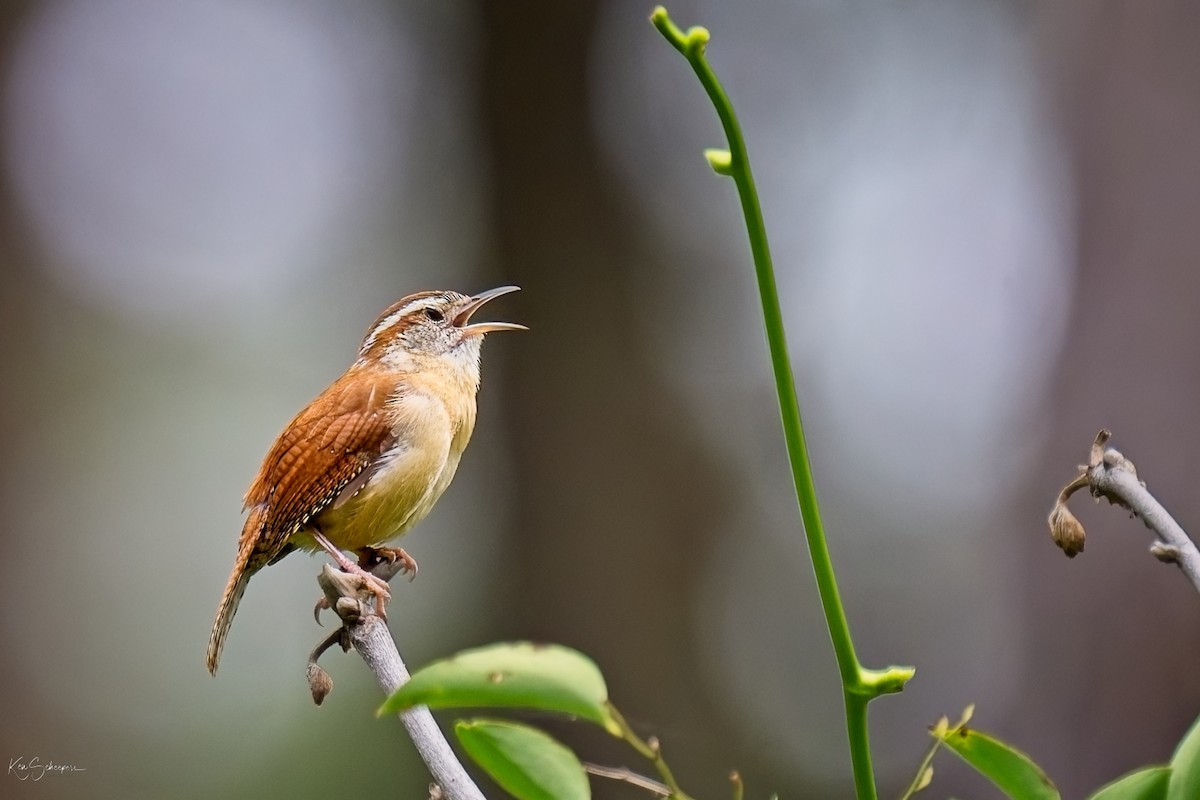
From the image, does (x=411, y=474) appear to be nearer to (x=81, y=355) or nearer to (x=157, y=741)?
(x=157, y=741)

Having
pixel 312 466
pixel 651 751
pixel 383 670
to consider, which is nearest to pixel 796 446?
pixel 651 751

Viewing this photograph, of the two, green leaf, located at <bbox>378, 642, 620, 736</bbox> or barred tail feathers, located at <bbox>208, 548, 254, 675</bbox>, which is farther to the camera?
barred tail feathers, located at <bbox>208, 548, 254, 675</bbox>

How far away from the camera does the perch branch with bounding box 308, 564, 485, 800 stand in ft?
2.43

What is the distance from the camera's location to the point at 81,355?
6.27m

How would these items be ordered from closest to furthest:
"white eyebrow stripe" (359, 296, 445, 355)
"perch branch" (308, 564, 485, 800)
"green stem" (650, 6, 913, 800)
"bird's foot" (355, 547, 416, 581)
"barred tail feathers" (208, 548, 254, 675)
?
1. "green stem" (650, 6, 913, 800)
2. "perch branch" (308, 564, 485, 800)
3. "barred tail feathers" (208, 548, 254, 675)
4. "bird's foot" (355, 547, 416, 581)
5. "white eyebrow stripe" (359, 296, 445, 355)

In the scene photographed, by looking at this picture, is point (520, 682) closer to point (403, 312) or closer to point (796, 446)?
point (796, 446)

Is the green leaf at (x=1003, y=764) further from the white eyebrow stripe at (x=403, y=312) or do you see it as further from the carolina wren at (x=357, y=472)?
the white eyebrow stripe at (x=403, y=312)

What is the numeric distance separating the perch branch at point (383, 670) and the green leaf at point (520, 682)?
0.28 feet

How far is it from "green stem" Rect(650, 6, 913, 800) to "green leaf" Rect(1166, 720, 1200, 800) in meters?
0.16

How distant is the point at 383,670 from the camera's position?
0.92m

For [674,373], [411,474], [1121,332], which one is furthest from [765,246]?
[674,373]

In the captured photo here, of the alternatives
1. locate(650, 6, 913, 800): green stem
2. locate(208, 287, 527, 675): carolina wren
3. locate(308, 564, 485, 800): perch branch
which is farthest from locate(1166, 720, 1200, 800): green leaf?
locate(208, 287, 527, 675): carolina wren

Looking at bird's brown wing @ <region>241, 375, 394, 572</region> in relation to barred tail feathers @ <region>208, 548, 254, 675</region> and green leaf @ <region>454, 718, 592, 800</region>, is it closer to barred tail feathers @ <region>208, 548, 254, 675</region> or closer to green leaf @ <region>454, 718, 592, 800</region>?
barred tail feathers @ <region>208, 548, 254, 675</region>

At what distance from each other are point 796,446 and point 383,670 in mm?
456
